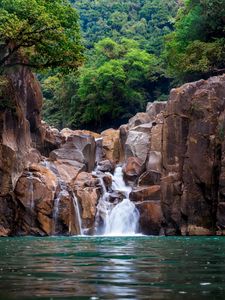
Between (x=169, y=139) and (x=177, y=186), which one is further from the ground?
(x=169, y=139)

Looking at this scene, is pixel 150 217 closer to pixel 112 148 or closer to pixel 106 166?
pixel 106 166

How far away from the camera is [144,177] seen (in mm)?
36062

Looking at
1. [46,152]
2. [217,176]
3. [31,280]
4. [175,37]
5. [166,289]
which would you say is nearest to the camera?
[166,289]

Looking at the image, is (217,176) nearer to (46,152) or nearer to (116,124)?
(46,152)

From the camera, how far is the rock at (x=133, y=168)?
38.1 metres

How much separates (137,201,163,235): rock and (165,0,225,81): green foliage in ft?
40.2

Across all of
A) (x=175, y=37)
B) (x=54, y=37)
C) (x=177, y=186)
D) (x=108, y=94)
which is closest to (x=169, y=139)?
(x=177, y=186)

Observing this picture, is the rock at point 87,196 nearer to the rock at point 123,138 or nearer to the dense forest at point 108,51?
the dense forest at point 108,51

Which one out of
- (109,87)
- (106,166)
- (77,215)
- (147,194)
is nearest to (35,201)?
(77,215)

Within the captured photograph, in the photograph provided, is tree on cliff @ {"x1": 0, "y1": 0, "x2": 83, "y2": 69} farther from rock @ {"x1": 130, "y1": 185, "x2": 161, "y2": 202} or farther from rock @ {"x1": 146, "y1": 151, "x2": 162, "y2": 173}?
rock @ {"x1": 130, "y1": 185, "x2": 161, "y2": 202}

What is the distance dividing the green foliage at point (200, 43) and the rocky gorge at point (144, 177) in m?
6.09

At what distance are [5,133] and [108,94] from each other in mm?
25512

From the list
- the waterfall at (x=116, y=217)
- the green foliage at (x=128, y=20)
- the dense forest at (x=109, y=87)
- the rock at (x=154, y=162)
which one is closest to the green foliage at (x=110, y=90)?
the dense forest at (x=109, y=87)

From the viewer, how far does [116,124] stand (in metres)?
62.5
